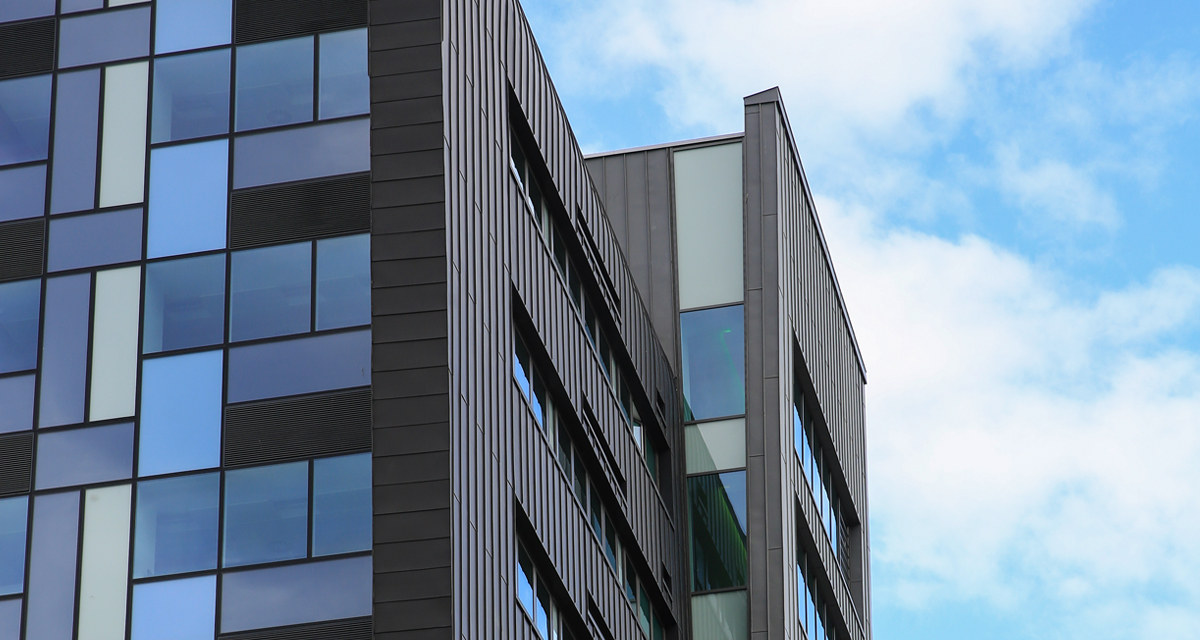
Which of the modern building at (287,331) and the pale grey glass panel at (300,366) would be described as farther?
the pale grey glass panel at (300,366)

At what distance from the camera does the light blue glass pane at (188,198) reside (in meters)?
29.6

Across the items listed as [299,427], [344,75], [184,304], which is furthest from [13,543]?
[344,75]

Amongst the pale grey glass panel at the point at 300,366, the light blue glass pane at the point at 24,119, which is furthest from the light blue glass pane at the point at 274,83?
the pale grey glass panel at the point at 300,366

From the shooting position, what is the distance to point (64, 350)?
95.3 ft

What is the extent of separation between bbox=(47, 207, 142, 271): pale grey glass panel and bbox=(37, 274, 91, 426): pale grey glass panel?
0.98 ft

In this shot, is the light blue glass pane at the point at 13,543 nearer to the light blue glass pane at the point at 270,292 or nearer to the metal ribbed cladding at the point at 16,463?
the metal ribbed cladding at the point at 16,463

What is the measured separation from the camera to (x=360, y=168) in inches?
1164

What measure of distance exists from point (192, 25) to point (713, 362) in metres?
18.5

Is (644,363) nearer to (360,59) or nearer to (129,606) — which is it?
(360,59)

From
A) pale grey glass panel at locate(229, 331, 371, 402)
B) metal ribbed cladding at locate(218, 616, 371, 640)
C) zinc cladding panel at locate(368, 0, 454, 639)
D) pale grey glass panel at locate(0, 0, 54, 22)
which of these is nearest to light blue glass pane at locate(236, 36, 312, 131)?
zinc cladding panel at locate(368, 0, 454, 639)

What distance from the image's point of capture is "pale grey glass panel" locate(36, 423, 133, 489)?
28.2m

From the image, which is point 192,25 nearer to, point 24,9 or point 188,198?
point 24,9

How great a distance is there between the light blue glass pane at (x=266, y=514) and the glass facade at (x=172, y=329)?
1.2 inches

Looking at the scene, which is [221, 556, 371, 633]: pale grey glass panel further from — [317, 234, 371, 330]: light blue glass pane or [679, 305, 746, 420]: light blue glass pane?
[679, 305, 746, 420]: light blue glass pane
